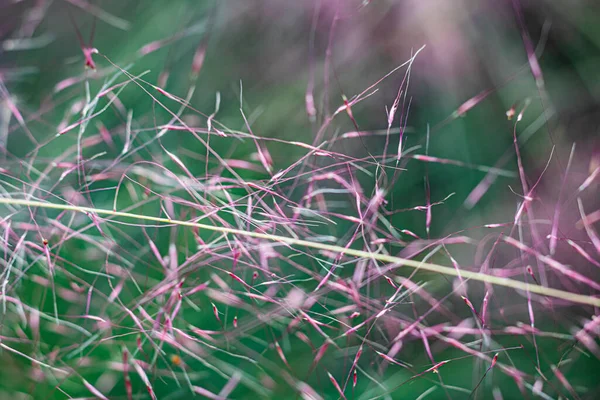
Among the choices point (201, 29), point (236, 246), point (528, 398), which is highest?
point (201, 29)

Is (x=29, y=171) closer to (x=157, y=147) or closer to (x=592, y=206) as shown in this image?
(x=157, y=147)

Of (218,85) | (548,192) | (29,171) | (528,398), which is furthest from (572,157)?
(29,171)

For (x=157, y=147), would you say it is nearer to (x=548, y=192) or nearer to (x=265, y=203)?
(x=265, y=203)

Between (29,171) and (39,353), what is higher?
(29,171)

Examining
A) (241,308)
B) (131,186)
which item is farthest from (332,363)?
(131,186)

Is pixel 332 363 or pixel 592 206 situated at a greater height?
pixel 592 206
